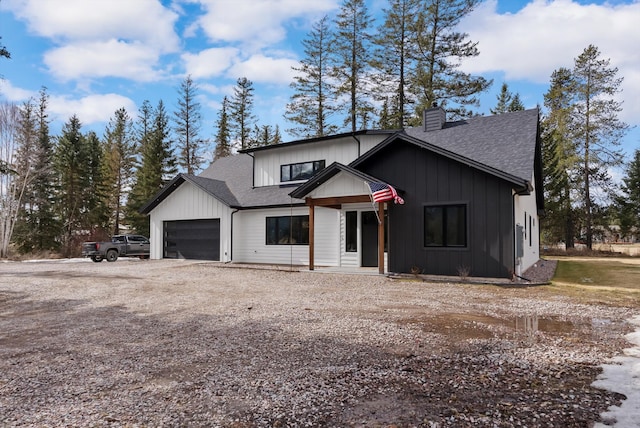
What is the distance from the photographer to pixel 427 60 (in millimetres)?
25812

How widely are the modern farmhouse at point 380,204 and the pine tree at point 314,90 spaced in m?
9.94

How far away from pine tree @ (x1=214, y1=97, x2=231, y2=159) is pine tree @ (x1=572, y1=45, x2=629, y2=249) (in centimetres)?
2959

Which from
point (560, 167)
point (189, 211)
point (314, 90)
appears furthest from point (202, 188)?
point (560, 167)

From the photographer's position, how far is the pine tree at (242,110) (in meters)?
37.8

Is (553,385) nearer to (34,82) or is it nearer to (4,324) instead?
(4,324)

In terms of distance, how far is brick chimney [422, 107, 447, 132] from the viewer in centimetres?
1566

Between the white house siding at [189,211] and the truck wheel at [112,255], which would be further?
the truck wheel at [112,255]

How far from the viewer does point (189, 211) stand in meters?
18.8

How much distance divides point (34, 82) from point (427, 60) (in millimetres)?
29243

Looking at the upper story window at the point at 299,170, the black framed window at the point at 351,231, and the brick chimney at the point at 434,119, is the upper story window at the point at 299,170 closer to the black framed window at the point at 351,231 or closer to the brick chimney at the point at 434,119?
the black framed window at the point at 351,231

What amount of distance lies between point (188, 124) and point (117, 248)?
18897mm

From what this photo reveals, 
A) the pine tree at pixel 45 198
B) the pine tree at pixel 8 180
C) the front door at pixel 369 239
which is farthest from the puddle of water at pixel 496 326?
the pine tree at pixel 45 198

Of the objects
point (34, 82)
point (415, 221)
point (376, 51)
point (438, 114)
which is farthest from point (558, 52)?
point (34, 82)

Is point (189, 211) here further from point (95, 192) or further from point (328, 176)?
point (95, 192)
